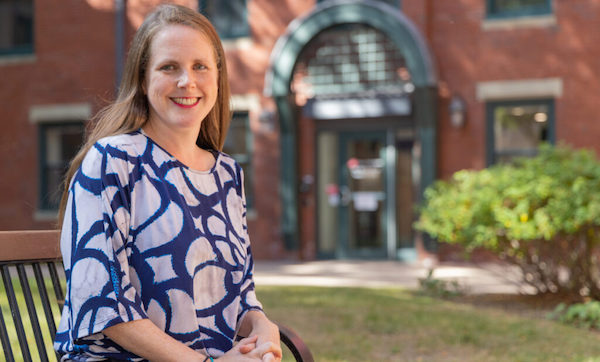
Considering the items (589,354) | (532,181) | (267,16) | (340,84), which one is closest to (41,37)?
(267,16)

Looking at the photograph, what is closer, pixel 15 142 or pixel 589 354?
pixel 589 354

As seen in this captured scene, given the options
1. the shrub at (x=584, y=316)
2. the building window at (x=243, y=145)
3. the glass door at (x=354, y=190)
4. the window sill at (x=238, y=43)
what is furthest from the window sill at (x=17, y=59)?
the shrub at (x=584, y=316)

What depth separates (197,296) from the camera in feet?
6.67

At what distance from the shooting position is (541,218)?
21.6 feet

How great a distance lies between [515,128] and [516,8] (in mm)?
1831

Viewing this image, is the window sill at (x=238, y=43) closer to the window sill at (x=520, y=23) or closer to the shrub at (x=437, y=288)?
the window sill at (x=520, y=23)

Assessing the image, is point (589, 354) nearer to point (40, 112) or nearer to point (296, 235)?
point (296, 235)

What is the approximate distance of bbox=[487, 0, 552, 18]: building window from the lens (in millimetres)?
11228

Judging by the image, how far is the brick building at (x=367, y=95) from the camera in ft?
36.7

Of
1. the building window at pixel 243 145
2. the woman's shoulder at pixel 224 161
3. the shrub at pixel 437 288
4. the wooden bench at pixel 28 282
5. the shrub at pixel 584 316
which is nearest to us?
the wooden bench at pixel 28 282

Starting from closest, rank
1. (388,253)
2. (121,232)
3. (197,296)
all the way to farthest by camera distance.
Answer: (121,232)
(197,296)
(388,253)

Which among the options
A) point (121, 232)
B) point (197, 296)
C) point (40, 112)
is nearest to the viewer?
point (121, 232)

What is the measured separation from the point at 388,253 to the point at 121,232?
10.3 metres

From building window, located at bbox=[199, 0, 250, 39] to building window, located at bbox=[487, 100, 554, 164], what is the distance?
4.42 metres
